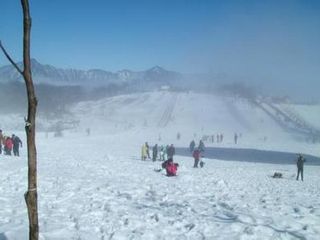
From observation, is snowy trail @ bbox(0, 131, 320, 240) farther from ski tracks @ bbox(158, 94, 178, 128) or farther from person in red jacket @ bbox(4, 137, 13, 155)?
ski tracks @ bbox(158, 94, 178, 128)

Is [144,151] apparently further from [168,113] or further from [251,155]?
[168,113]

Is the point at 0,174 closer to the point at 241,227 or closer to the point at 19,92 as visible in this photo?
the point at 241,227

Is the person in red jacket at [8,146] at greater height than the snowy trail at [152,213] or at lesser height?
greater

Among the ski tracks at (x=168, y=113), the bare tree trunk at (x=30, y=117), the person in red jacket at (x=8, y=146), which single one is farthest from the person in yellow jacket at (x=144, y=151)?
the ski tracks at (x=168, y=113)

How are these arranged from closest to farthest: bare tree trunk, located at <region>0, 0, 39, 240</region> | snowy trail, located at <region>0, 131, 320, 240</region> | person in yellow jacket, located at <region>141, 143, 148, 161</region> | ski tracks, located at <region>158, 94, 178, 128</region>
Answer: bare tree trunk, located at <region>0, 0, 39, 240</region> < snowy trail, located at <region>0, 131, 320, 240</region> < person in yellow jacket, located at <region>141, 143, 148, 161</region> < ski tracks, located at <region>158, 94, 178, 128</region>

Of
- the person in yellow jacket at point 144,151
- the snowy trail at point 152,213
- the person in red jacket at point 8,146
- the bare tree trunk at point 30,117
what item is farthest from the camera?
the person in yellow jacket at point 144,151

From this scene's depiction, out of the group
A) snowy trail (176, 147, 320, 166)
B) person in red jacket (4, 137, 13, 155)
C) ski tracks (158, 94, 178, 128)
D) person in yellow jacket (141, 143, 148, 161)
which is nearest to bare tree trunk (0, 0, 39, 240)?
person in red jacket (4, 137, 13, 155)

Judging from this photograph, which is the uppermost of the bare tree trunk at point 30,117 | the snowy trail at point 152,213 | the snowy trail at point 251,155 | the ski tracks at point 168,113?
the ski tracks at point 168,113

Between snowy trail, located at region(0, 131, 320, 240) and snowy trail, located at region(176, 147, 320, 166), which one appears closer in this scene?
snowy trail, located at region(0, 131, 320, 240)

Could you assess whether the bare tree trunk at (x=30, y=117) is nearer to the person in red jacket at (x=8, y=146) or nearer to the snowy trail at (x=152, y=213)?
the snowy trail at (x=152, y=213)

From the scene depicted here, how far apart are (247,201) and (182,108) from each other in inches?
3718

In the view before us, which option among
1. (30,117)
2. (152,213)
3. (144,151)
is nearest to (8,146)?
(144,151)

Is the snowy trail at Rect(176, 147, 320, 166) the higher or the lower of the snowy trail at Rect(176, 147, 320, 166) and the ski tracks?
the lower

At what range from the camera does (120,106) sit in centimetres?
12250
